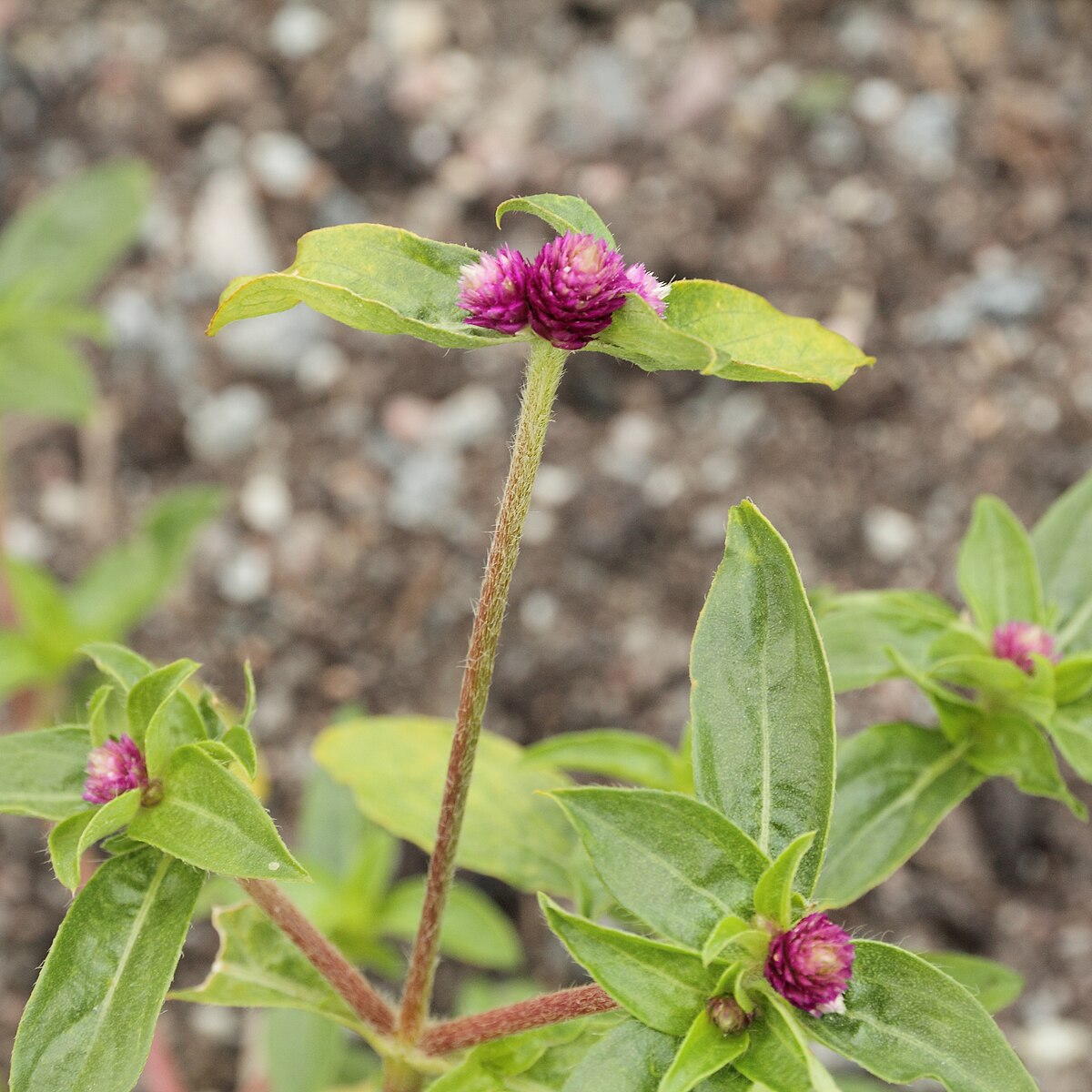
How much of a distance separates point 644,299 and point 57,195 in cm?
251

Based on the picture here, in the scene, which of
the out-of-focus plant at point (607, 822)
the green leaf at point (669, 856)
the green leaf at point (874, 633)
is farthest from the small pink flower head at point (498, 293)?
the green leaf at point (874, 633)

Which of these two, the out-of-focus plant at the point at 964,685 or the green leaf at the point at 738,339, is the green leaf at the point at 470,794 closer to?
the out-of-focus plant at the point at 964,685

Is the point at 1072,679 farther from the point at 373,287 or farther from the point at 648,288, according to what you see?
the point at 373,287

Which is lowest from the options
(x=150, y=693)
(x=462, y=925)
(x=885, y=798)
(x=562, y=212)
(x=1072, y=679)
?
(x=462, y=925)

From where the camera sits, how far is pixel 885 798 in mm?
1865

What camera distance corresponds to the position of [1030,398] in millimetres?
3672

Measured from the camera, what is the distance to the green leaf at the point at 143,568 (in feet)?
9.99

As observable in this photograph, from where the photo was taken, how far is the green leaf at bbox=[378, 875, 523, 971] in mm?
2678

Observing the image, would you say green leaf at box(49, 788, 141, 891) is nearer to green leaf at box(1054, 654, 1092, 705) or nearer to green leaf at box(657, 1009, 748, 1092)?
green leaf at box(657, 1009, 748, 1092)

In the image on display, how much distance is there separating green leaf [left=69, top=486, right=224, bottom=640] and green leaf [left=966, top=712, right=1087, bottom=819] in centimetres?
193

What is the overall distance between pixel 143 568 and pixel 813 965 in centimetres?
218

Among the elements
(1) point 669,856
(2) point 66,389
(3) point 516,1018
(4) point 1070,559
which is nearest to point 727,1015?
(1) point 669,856

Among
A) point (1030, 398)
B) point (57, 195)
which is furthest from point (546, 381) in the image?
point (1030, 398)

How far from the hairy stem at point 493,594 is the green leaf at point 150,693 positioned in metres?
0.31
